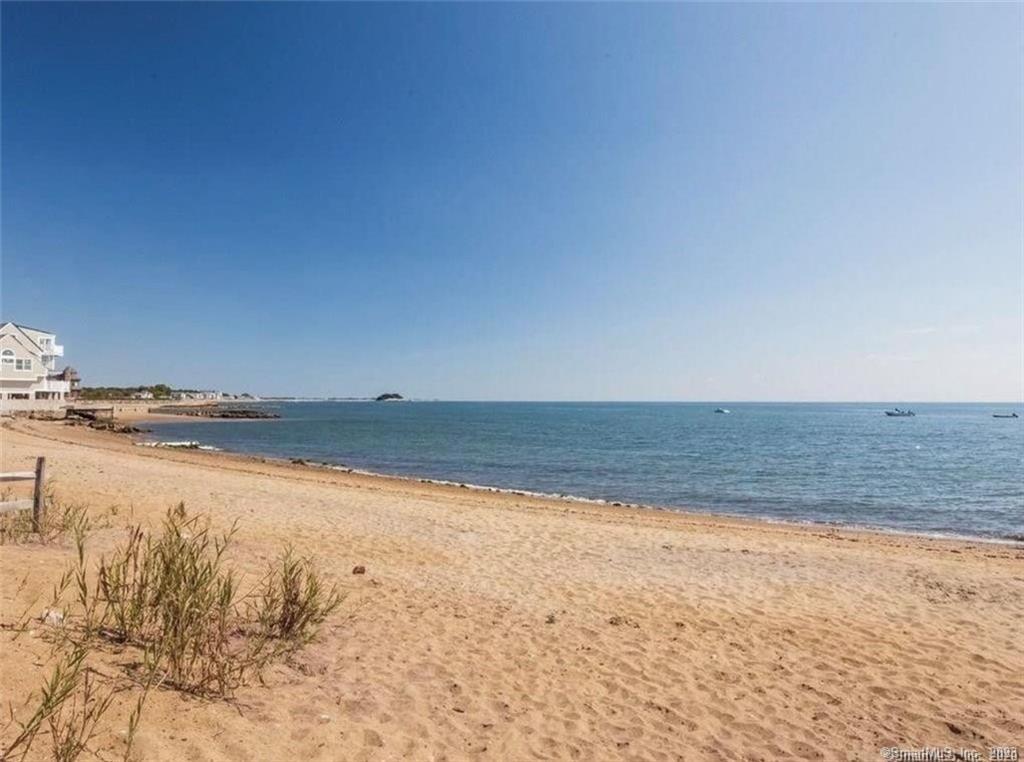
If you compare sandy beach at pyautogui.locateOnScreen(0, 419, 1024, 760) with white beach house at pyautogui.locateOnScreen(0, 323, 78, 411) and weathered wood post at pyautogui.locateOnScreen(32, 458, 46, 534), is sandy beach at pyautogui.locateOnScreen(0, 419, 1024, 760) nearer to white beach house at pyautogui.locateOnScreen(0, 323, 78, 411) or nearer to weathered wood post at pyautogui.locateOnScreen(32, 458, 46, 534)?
weathered wood post at pyautogui.locateOnScreen(32, 458, 46, 534)

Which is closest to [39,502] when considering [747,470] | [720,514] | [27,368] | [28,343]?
[720,514]

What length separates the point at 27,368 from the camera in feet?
202

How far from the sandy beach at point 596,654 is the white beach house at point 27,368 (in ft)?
202

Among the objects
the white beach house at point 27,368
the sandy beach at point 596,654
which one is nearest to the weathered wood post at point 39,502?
the sandy beach at point 596,654

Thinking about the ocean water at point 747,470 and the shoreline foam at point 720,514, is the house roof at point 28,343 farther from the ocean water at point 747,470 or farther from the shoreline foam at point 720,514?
the shoreline foam at point 720,514

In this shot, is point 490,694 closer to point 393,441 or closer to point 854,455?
point 854,455

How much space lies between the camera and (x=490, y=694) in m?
5.25

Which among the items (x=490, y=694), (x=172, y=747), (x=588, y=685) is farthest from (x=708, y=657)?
(x=172, y=747)

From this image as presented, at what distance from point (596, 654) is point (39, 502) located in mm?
Answer: 9022

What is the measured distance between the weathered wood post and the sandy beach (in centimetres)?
65

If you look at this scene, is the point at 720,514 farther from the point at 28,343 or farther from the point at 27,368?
the point at 27,368

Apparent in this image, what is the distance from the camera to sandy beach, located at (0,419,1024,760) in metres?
4.42

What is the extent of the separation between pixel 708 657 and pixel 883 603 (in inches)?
184

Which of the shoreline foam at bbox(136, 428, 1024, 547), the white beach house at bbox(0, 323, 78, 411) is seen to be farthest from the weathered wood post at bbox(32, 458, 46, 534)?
the white beach house at bbox(0, 323, 78, 411)
